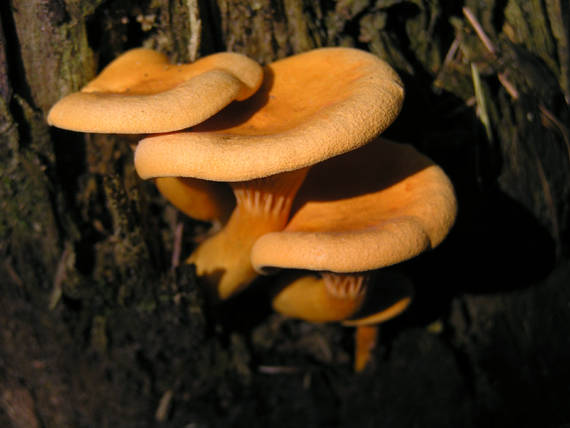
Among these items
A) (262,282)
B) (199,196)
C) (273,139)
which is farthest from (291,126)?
(262,282)

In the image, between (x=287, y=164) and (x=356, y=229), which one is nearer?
(x=287, y=164)

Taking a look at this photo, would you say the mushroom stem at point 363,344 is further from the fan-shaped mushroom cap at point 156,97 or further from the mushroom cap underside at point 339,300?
the fan-shaped mushroom cap at point 156,97

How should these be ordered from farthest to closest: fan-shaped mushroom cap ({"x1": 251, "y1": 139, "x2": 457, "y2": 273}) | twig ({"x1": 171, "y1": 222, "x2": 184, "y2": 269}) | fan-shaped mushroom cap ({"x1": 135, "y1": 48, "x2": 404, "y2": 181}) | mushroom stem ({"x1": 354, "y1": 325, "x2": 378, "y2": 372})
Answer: mushroom stem ({"x1": 354, "y1": 325, "x2": 378, "y2": 372}) → twig ({"x1": 171, "y1": 222, "x2": 184, "y2": 269}) → fan-shaped mushroom cap ({"x1": 251, "y1": 139, "x2": 457, "y2": 273}) → fan-shaped mushroom cap ({"x1": 135, "y1": 48, "x2": 404, "y2": 181})

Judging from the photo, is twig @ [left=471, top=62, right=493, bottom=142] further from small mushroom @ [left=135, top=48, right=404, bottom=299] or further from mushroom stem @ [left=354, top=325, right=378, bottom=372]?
mushroom stem @ [left=354, top=325, right=378, bottom=372]

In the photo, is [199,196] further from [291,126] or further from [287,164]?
[287,164]

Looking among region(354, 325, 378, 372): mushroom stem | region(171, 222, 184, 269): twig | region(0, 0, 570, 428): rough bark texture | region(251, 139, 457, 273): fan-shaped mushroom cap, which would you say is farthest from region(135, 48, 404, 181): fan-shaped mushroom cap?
region(354, 325, 378, 372): mushroom stem

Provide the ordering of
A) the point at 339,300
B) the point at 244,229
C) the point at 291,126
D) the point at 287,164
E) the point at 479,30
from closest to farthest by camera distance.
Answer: the point at 287,164, the point at 291,126, the point at 244,229, the point at 339,300, the point at 479,30

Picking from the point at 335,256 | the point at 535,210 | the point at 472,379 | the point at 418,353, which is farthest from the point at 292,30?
the point at 472,379

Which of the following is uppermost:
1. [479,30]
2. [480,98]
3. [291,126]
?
[479,30]

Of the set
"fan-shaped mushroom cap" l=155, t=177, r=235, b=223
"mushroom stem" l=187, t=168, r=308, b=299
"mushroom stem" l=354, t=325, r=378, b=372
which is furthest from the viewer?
"mushroom stem" l=354, t=325, r=378, b=372
